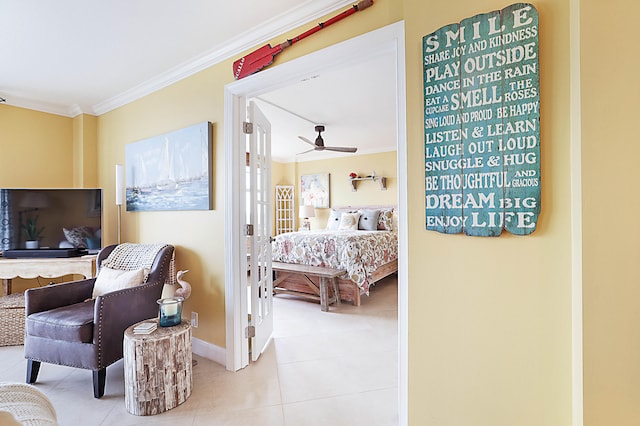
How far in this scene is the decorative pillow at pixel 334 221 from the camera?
6.14m

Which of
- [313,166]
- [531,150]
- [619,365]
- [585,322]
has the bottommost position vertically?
[619,365]

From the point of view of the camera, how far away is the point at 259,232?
254 centimetres

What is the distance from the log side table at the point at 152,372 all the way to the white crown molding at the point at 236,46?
194 centimetres

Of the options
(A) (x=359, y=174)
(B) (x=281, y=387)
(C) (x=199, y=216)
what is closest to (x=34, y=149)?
(C) (x=199, y=216)

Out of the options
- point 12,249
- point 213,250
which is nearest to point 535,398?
point 213,250

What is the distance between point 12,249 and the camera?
3029mm

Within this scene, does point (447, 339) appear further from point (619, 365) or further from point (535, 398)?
point (619, 365)

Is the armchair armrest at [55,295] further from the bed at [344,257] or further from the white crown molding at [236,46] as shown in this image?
the bed at [344,257]

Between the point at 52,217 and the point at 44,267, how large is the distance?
546 millimetres

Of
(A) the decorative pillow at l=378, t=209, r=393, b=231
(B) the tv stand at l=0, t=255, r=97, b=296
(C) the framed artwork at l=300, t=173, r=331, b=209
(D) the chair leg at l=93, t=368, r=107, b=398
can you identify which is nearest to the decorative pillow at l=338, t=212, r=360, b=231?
(A) the decorative pillow at l=378, t=209, r=393, b=231

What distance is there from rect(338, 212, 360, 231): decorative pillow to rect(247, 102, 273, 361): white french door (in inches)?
123

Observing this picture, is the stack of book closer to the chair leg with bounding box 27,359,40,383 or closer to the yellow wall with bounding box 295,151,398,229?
the chair leg with bounding box 27,359,40,383

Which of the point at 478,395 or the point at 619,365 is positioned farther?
the point at 478,395

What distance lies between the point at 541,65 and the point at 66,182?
15.2ft
